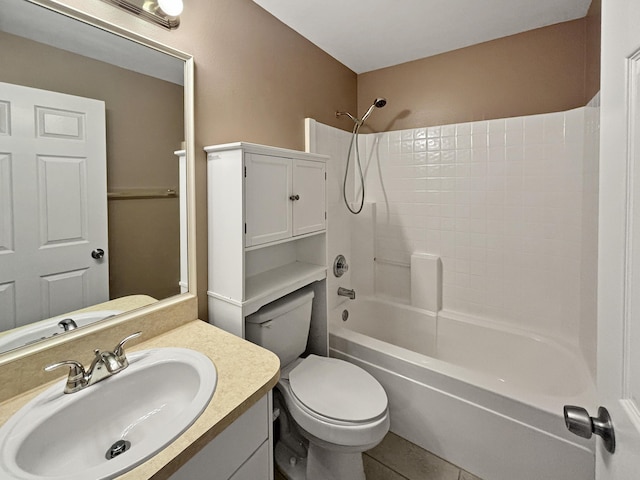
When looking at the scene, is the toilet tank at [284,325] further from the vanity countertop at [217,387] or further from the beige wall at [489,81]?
the beige wall at [489,81]

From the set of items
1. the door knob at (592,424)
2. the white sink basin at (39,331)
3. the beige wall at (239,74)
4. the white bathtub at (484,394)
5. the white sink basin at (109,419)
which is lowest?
the white bathtub at (484,394)

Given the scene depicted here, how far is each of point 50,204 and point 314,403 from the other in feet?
3.94

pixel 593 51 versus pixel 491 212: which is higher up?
pixel 593 51

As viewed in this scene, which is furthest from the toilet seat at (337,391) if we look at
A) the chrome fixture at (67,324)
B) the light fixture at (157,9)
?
the light fixture at (157,9)

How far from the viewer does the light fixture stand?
1078mm

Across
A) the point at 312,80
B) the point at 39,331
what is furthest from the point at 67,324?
the point at 312,80

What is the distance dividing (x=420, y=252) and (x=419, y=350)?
0.74 meters

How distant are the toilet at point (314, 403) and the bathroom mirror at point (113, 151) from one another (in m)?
0.46

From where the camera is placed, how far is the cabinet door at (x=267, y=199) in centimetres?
130

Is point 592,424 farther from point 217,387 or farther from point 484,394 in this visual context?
point 484,394

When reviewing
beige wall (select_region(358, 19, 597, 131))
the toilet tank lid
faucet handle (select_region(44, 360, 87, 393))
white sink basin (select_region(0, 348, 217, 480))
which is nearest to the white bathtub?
the toilet tank lid

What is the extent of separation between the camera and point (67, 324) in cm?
99

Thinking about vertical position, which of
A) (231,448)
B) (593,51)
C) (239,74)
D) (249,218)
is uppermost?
(593,51)

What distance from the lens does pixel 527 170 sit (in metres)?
1.97
